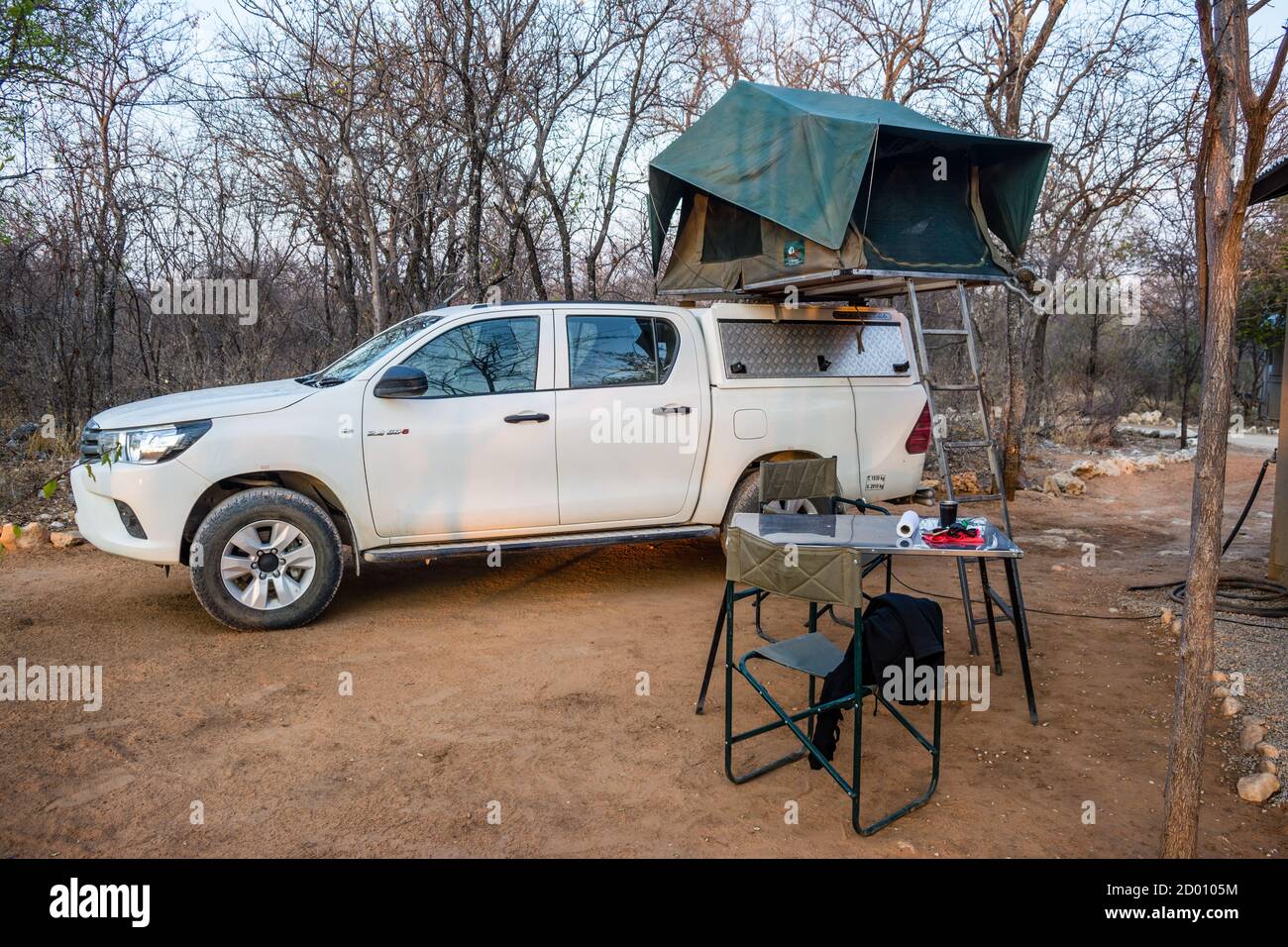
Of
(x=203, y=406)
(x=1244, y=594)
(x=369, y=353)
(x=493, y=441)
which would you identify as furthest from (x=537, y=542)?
(x=1244, y=594)

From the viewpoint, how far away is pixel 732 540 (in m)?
3.63

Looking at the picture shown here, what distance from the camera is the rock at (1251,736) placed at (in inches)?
151

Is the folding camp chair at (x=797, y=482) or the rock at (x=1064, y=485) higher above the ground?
the folding camp chair at (x=797, y=482)

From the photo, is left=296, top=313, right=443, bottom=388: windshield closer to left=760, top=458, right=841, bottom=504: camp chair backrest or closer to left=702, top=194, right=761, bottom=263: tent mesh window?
left=760, top=458, right=841, bottom=504: camp chair backrest

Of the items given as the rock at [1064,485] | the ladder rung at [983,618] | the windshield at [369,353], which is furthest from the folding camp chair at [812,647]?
the rock at [1064,485]

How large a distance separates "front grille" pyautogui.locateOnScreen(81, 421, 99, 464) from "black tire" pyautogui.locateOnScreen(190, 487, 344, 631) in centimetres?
84

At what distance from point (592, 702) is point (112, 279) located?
9.64 m

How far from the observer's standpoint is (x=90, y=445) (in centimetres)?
537

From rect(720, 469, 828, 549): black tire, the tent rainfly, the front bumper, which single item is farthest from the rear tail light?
the front bumper

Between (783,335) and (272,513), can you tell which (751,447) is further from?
(272,513)

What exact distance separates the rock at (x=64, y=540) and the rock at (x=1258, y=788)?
26.3ft

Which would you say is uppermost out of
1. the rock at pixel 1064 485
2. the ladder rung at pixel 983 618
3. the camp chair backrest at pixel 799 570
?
the camp chair backrest at pixel 799 570

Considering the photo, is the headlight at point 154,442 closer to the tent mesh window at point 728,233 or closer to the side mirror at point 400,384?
the side mirror at point 400,384

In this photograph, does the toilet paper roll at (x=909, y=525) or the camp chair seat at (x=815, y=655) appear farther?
the toilet paper roll at (x=909, y=525)
